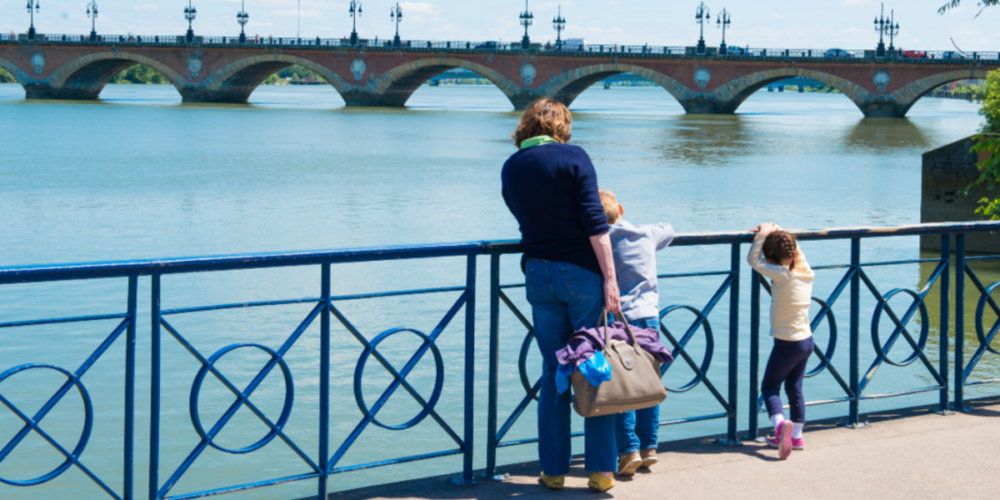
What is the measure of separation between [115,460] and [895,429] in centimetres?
485

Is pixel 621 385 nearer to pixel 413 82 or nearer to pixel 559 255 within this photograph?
pixel 559 255

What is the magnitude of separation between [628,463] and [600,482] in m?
0.20

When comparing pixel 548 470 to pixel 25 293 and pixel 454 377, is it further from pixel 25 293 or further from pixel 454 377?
pixel 25 293

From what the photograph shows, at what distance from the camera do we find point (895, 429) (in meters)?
4.71

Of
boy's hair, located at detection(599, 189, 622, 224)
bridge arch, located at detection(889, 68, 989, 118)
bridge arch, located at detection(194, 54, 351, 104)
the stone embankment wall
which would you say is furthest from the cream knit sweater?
bridge arch, located at detection(194, 54, 351, 104)

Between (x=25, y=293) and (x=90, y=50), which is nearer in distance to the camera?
(x=25, y=293)

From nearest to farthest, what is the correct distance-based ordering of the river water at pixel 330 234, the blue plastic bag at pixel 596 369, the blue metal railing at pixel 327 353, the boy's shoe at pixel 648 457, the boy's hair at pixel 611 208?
the blue metal railing at pixel 327 353 → the blue plastic bag at pixel 596 369 → the boy's hair at pixel 611 208 → the boy's shoe at pixel 648 457 → the river water at pixel 330 234

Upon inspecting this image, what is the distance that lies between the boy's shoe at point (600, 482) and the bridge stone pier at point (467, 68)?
57918 millimetres

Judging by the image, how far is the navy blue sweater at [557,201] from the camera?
12.0ft

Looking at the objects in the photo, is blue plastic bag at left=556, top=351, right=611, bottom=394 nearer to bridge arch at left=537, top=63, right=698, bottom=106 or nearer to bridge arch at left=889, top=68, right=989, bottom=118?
bridge arch at left=889, top=68, right=989, bottom=118

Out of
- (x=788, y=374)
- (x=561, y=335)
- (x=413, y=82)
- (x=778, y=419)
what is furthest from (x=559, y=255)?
(x=413, y=82)

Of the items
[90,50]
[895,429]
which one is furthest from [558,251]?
[90,50]

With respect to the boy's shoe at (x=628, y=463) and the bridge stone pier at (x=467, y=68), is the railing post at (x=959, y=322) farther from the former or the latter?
the bridge stone pier at (x=467, y=68)

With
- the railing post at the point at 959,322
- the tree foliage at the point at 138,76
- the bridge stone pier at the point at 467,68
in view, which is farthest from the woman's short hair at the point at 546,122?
the tree foliage at the point at 138,76
